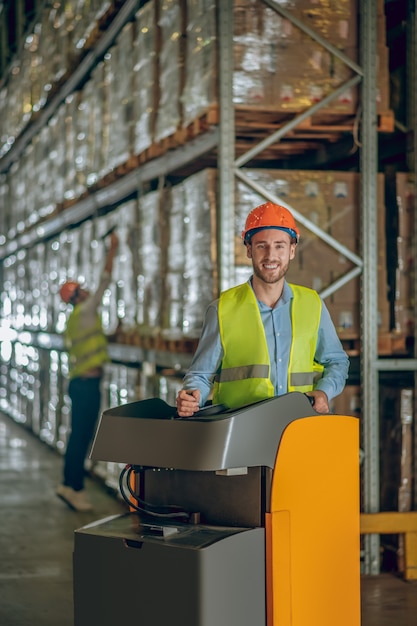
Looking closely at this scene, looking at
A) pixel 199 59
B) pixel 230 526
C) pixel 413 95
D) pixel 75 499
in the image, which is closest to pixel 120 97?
pixel 199 59

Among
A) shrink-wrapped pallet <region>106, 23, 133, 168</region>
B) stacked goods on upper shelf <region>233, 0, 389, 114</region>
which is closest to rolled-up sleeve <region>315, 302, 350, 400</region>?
stacked goods on upper shelf <region>233, 0, 389, 114</region>

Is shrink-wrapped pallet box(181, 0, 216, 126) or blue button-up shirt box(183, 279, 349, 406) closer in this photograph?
blue button-up shirt box(183, 279, 349, 406)

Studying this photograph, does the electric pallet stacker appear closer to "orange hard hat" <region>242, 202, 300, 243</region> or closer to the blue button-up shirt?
the blue button-up shirt

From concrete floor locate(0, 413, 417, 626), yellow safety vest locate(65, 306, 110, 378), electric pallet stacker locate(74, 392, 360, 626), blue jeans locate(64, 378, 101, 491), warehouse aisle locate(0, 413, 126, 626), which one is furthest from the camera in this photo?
yellow safety vest locate(65, 306, 110, 378)

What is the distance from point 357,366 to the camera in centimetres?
658

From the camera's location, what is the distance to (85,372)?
823 centimetres

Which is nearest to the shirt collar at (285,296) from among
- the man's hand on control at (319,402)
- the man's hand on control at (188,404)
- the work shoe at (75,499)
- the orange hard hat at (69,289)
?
the man's hand on control at (319,402)

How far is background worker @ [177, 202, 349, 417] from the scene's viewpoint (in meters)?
3.67

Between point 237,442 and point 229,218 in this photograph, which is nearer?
point 237,442

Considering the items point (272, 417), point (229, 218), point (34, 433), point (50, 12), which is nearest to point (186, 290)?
point (229, 218)

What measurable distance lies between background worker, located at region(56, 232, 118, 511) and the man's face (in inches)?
177

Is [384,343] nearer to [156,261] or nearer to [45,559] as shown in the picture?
[156,261]

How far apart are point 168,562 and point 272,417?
0.56 m

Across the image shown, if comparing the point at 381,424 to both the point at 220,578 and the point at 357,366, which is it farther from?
the point at 220,578
